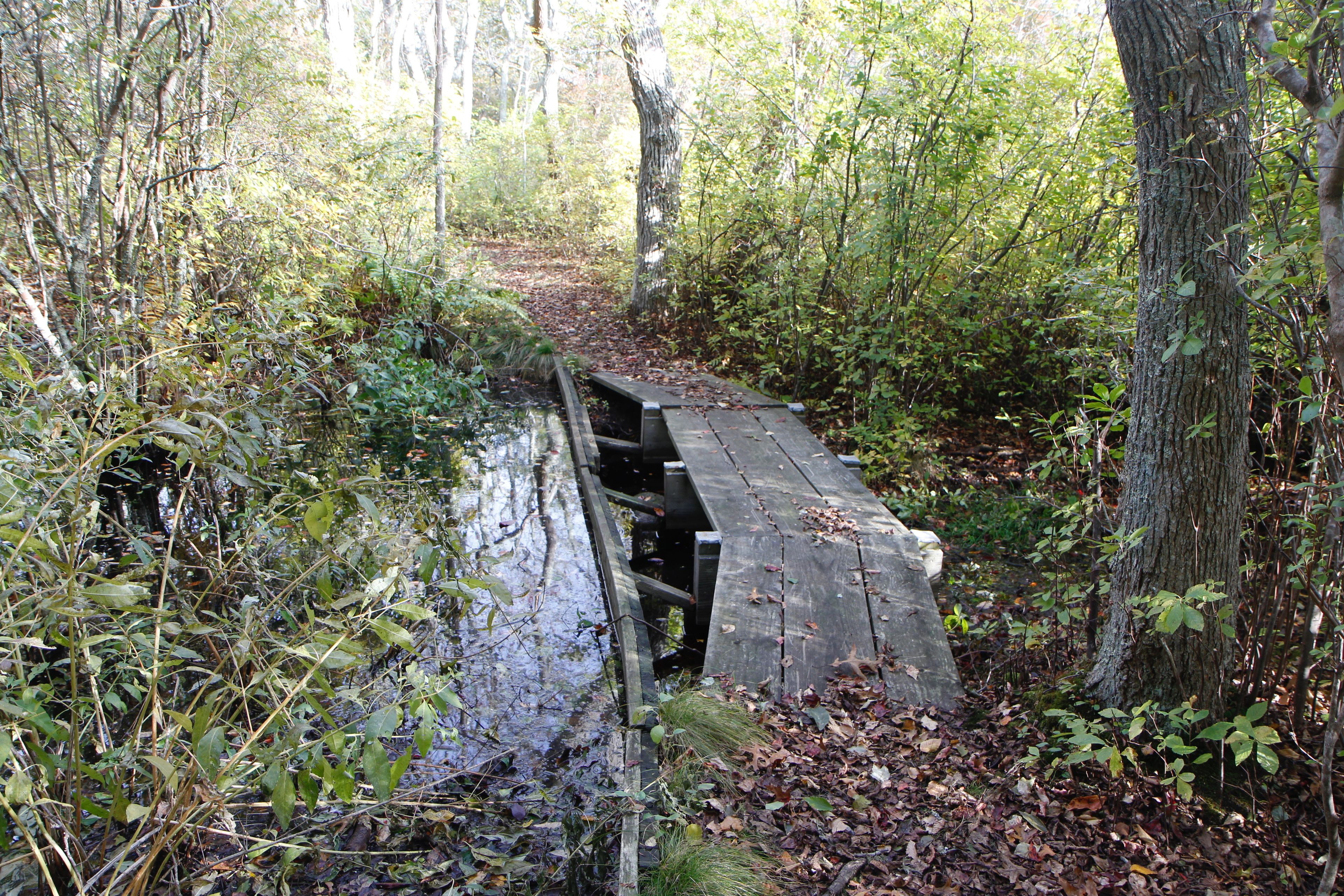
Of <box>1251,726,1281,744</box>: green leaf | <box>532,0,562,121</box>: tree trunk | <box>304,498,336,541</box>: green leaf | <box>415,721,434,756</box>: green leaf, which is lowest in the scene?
<box>1251,726,1281,744</box>: green leaf

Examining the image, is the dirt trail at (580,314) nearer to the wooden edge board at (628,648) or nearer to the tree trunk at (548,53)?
the wooden edge board at (628,648)

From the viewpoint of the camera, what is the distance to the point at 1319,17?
1.59 m

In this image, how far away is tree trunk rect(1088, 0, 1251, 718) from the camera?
2.74 m

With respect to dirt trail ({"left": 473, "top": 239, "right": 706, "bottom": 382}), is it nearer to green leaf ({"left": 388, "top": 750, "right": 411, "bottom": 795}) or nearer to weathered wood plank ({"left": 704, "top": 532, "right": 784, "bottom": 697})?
weathered wood plank ({"left": 704, "top": 532, "right": 784, "bottom": 697})

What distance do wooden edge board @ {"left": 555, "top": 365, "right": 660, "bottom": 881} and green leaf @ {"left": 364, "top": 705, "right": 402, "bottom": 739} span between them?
1.15m

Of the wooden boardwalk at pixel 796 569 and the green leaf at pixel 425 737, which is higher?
the green leaf at pixel 425 737

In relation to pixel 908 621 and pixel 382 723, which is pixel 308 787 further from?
pixel 908 621

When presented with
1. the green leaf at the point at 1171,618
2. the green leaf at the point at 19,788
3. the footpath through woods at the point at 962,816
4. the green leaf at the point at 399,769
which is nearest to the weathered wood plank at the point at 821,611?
the footpath through woods at the point at 962,816

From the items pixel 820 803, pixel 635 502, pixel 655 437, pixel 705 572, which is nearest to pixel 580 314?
pixel 655 437

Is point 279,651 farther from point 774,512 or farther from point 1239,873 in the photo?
point 774,512

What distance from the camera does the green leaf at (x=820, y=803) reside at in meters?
2.96

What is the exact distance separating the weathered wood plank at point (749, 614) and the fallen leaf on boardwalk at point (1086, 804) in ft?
3.98

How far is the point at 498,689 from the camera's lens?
4070mm

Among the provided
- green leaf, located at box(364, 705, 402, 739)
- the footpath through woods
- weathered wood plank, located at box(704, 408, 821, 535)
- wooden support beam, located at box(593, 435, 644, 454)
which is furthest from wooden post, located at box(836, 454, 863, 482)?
green leaf, located at box(364, 705, 402, 739)
